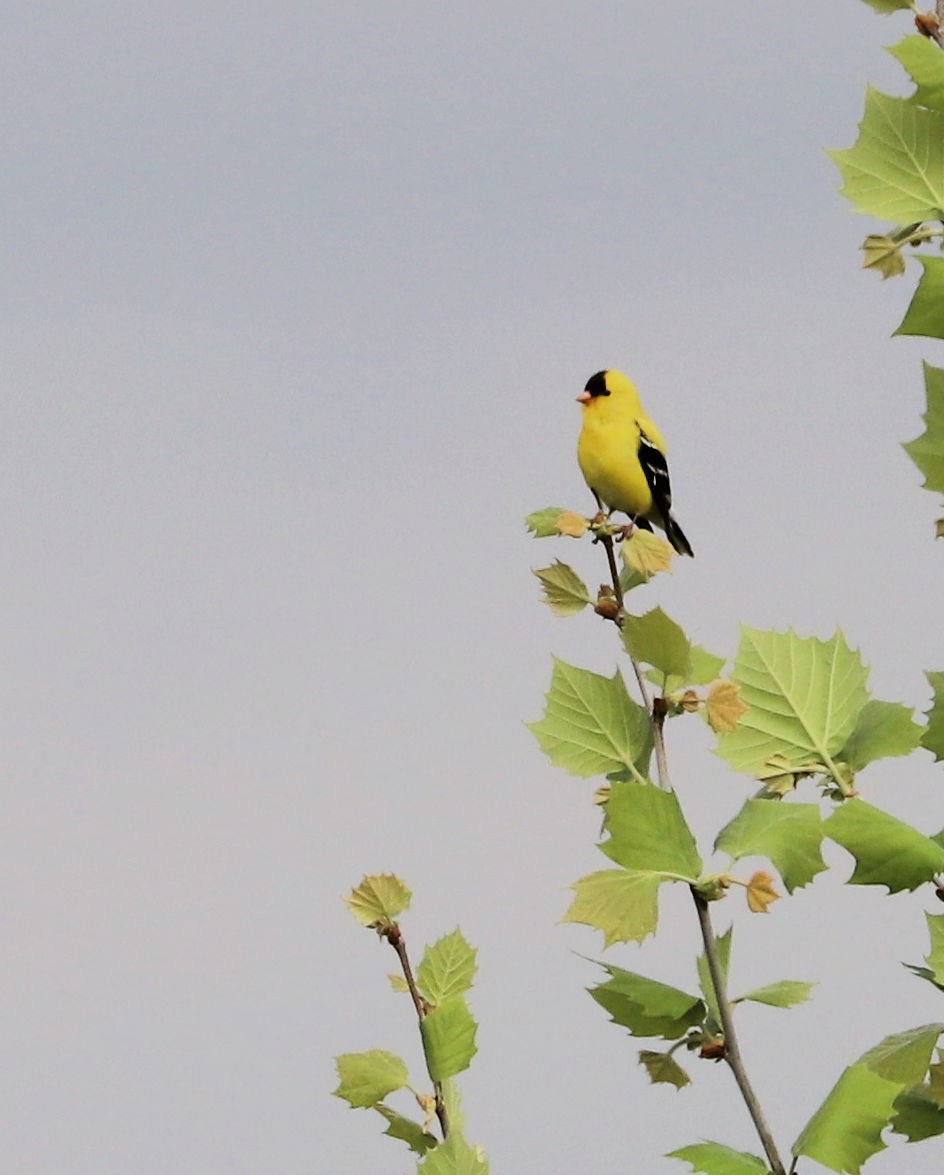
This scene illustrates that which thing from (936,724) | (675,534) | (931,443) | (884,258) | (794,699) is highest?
(675,534)

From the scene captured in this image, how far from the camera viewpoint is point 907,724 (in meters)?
3.71

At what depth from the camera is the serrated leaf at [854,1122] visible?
119 inches

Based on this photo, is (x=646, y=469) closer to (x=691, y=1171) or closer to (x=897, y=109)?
(x=897, y=109)

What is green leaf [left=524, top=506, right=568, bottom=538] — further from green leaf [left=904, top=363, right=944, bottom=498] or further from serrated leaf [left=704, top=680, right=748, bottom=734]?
green leaf [left=904, top=363, right=944, bottom=498]

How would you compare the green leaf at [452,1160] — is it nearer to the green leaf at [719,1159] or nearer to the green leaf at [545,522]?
the green leaf at [719,1159]

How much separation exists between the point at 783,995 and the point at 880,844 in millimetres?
414

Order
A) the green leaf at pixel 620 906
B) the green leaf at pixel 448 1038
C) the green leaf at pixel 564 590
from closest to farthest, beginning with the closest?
1. the green leaf at pixel 620 906
2. the green leaf at pixel 564 590
3. the green leaf at pixel 448 1038

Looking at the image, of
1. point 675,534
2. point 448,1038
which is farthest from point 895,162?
point 675,534

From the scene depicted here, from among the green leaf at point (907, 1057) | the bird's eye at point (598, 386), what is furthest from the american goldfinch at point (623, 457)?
the green leaf at point (907, 1057)

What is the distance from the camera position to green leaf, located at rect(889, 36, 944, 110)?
12.1 ft

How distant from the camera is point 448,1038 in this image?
3.55 m

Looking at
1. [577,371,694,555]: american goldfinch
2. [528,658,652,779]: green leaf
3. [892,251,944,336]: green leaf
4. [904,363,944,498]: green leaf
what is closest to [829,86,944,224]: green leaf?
[892,251,944,336]: green leaf

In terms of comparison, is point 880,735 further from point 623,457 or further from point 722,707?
point 623,457

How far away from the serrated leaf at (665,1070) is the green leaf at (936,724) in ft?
3.22
